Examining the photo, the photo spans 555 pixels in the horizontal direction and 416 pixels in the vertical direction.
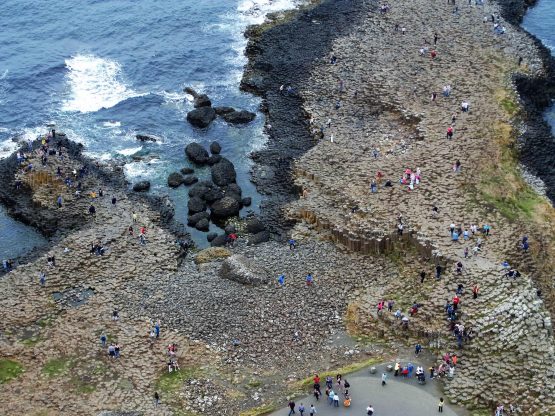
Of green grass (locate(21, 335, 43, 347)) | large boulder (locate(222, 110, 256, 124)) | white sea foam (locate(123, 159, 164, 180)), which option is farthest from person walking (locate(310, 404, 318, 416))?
large boulder (locate(222, 110, 256, 124))

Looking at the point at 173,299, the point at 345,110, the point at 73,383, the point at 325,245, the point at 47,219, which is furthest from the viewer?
the point at 345,110

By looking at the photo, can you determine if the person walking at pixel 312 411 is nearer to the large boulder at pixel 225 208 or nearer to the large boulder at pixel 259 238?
the large boulder at pixel 259 238

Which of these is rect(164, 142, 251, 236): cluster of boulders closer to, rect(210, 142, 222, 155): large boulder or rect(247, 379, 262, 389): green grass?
rect(210, 142, 222, 155): large boulder

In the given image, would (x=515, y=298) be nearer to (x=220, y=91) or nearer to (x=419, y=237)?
(x=419, y=237)

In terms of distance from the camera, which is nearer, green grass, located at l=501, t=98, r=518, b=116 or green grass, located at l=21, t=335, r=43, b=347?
green grass, located at l=21, t=335, r=43, b=347

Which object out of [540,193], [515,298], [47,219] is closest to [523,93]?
[540,193]

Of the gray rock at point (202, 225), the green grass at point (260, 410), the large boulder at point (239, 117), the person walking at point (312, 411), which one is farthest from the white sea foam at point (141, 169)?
the person walking at point (312, 411)
